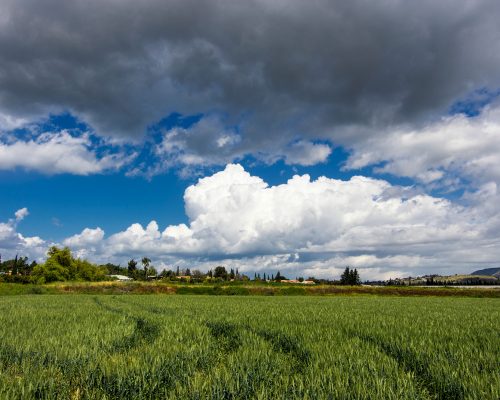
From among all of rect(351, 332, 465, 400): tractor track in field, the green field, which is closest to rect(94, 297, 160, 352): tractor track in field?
the green field

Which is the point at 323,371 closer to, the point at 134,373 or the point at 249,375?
the point at 249,375

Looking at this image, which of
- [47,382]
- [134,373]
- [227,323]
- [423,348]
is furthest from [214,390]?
[227,323]

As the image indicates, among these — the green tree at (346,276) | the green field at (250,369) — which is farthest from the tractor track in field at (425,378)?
the green tree at (346,276)

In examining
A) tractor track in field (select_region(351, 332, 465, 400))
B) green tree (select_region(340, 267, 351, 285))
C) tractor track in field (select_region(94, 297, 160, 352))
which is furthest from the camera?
green tree (select_region(340, 267, 351, 285))

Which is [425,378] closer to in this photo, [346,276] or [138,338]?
[138,338]

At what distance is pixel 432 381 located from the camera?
5840 mm

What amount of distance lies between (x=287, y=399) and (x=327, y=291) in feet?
270

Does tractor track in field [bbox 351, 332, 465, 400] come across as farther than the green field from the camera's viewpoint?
Yes

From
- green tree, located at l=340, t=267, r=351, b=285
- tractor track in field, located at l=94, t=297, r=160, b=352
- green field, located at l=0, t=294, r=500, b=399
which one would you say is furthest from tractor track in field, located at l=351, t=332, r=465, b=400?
green tree, located at l=340, t=267, r=351, b=285

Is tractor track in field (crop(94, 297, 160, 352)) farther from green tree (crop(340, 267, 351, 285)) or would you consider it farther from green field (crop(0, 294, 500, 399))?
green tree (crop(340, 267, 351, 285))

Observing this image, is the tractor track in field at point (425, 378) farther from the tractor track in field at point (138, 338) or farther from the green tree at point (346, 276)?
the green tree at point (346, 276)

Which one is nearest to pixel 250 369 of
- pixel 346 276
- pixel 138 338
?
pixel 138 338

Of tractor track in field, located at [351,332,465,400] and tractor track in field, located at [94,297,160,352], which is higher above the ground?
tractor track in field, located at [351,332,465,400]

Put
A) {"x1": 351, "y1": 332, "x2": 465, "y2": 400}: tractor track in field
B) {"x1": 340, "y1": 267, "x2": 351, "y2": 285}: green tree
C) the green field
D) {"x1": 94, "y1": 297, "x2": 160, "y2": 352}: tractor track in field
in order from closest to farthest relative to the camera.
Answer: the green field → {"x1": 351, "y1": 332, "x2": 465, "y2": 400}: tractor track in field → {"x1": 94, "y1": 297, "x2": 160, "y2": 352}: tractor track in field → {"x1": 340, "y1": 267, "x2": 351, "y2": 285}: green tree
